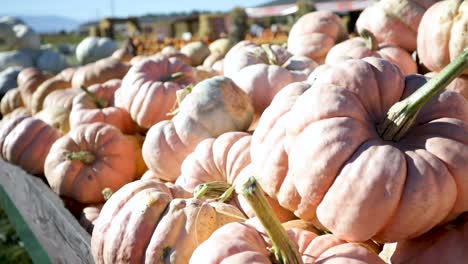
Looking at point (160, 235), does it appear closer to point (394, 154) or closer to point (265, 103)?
point (394, 154)

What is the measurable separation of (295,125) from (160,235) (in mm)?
523

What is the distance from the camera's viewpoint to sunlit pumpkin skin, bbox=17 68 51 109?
15.3 ft

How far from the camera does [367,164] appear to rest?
46.0 inches

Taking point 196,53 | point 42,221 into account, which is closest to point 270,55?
point 42,221

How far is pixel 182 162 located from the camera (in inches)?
88.5

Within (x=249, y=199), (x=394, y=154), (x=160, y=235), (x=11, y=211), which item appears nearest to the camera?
(x=249, y=199)

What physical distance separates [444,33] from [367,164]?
1192mm

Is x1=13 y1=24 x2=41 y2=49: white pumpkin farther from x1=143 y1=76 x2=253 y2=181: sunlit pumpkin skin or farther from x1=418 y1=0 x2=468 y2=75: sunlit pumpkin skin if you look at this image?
x1=418 y1=0 x2=468 y2=75: sunlit pumpkin skin

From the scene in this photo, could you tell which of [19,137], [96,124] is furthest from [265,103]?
[19,137]

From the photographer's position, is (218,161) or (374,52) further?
(374,52)

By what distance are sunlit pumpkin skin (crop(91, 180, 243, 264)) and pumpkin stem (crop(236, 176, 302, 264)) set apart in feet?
1.11

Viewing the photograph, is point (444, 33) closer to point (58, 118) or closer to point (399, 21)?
point (399, 21)

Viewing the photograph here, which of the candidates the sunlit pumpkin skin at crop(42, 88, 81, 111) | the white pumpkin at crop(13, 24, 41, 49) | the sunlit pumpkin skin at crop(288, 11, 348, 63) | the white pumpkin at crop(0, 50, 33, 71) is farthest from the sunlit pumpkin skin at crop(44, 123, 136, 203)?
the white pumpkin at crop(13, 24, 41, 49)

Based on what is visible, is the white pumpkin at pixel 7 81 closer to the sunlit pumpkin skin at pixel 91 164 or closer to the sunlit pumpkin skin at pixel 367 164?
the sunlit pumpkin skin at pixel 91 164
